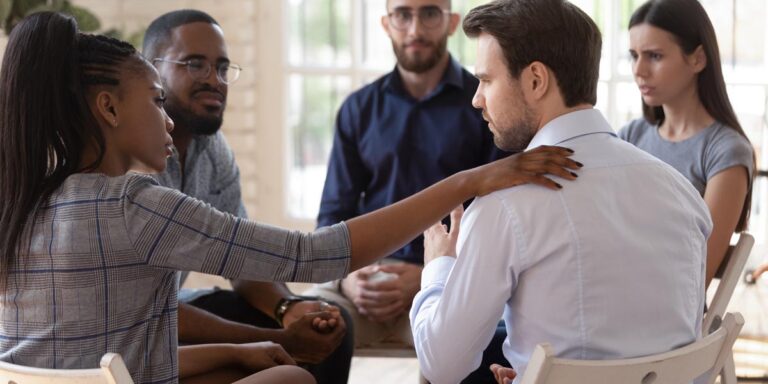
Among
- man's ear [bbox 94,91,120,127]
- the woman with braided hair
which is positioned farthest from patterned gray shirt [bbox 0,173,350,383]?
man's ear [bbox 94,91,120,127]

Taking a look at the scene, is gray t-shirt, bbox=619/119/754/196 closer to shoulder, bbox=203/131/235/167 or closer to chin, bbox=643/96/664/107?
chin, bbox=643/96/664/107

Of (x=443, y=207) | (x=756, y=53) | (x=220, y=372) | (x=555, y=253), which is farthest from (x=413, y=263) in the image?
(x=756, y=53)

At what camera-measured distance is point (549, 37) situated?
5.08 ft

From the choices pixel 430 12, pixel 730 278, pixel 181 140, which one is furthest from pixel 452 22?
pixel 730 278

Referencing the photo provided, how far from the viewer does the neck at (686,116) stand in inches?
97.6

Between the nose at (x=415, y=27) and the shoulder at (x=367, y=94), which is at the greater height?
the nose at (x=415, y=27)

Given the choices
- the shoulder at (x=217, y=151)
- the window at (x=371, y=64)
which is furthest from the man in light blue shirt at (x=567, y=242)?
the window at (x=371, y=64)

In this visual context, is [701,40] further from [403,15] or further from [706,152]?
[403,15]

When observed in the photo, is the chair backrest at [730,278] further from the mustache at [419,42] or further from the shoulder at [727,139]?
the mustache at [419,42]

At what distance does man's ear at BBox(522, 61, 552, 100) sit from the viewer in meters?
1.56

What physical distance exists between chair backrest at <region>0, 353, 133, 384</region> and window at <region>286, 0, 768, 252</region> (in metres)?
2.89

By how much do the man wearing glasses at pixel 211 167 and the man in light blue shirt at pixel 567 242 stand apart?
27.0 inches

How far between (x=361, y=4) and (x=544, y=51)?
2.74 m

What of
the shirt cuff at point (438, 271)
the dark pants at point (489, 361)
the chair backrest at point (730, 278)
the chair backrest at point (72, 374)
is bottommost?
the dark pants at point (489, 361)
